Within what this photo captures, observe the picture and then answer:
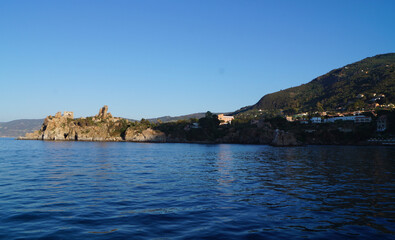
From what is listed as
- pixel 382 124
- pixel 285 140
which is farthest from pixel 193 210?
pixel 382 124

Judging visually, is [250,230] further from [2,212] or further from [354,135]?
[354,135]

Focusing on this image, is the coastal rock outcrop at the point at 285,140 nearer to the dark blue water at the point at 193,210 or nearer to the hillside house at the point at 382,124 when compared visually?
the hillside house at the point at 382,124

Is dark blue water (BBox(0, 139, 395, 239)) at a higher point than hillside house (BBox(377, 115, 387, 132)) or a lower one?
lower

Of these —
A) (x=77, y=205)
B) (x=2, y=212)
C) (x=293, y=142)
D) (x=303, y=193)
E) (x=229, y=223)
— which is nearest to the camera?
(x=229, y=223)

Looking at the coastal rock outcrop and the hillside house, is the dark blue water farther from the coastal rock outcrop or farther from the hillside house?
the hillside house

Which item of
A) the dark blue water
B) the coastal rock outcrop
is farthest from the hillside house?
the dark blue water

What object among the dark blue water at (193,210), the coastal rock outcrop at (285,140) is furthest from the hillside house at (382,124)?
the dark blue water at (193,210)

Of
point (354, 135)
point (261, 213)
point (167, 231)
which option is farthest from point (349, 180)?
point (354, 135)

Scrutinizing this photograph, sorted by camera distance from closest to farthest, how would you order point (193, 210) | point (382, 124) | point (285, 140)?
point (193, 210) → point (285, 140) → point (382, 124)

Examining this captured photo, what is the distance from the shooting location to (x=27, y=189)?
19875 mm

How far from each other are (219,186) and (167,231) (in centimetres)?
1158

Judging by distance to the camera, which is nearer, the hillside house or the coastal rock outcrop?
the coastal rock outcrop

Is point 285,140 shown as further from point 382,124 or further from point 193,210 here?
point 193,210

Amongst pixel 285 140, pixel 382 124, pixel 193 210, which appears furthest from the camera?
pixel 382 124
